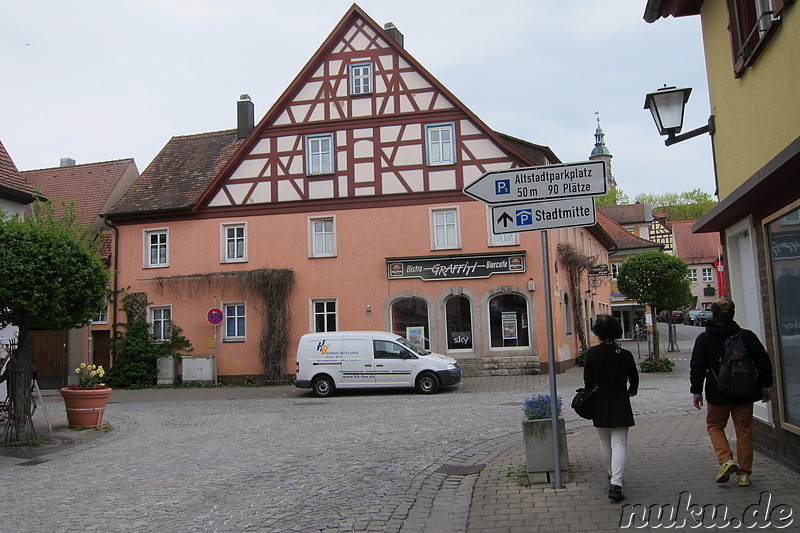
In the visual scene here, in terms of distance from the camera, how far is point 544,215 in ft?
21.9

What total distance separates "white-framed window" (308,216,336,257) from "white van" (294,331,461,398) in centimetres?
551

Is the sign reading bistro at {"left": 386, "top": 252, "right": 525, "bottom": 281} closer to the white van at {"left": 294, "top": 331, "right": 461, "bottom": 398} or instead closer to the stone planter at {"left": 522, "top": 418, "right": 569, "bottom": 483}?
the white van at {"left": 294, "top": 331, "right": 461, "bottom": 398}

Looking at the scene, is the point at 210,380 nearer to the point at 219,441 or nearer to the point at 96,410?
the point at 96,410

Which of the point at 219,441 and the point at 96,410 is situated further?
the point at 96,410

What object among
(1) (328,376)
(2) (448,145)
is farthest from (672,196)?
(1) (328,376)

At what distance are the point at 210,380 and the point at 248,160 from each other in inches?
298

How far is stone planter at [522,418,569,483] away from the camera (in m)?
6.94

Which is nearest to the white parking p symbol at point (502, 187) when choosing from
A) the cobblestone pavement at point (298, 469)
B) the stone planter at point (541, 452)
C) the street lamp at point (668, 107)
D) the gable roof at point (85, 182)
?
the stone planter at point (541, 452)

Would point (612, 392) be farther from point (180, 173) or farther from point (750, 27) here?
point (180, 173)

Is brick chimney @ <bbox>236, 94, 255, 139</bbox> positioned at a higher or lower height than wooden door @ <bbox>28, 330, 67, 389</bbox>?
higher

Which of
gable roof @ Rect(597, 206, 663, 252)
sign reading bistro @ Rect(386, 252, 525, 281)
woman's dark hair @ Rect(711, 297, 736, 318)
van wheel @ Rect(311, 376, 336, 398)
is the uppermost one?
gable roof @ Rect(597, 206, 663, 252)

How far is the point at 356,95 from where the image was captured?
23578 millimetres

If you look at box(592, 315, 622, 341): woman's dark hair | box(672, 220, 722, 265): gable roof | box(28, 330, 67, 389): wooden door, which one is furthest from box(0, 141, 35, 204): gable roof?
box(672, 220, 722, 265): gable roof

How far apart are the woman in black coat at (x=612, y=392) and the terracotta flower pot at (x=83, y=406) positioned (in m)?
9.85
